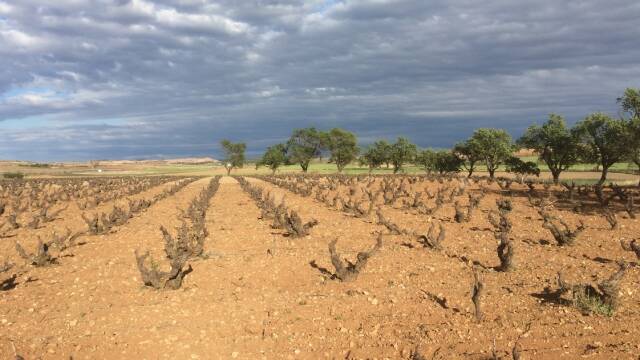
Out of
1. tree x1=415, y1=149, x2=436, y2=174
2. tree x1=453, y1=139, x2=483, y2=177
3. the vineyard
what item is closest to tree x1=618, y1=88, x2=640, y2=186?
the vineyard

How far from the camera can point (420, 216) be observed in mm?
21469

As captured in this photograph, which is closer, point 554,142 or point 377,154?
point 554,142

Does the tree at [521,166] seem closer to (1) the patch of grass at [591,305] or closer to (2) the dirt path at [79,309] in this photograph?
(1) the patch of grass at [591,305]

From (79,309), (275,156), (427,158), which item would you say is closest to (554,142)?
(427,158)

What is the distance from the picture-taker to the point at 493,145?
228ft

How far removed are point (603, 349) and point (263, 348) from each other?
4.67 m

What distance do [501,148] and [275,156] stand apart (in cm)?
5783

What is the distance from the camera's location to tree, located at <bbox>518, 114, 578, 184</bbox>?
51562 millimetres

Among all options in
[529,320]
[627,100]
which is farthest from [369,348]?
[627,100]

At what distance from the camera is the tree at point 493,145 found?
68750mm

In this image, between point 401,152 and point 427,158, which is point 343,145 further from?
point 427,158

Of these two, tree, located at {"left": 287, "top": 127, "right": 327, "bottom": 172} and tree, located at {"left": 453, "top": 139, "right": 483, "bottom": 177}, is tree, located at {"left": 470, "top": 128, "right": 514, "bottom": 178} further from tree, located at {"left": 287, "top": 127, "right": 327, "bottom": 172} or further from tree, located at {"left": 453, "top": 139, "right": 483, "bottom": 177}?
tree, located at {"left": 287, "top": 127, "right": 327, "bottom": 172}

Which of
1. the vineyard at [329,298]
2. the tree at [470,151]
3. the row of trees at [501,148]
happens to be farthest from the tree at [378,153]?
the vineyard at [329,298]

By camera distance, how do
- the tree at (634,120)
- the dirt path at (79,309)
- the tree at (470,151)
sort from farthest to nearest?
the tree at (470,151), the tree at (634,120), the dirt path at (79,309)
